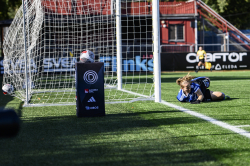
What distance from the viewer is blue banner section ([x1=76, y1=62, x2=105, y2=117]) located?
551cm

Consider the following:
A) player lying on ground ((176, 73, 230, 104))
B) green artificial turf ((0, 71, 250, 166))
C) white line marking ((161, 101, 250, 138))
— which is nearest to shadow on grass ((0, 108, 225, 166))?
green artificial turf ((0, 71, 250, 166))

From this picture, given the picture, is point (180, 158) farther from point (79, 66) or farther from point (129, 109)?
point (129, 109)

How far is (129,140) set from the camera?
388 cm

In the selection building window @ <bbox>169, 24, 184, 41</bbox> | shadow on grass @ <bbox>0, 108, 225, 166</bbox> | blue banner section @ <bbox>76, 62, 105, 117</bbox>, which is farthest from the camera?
building window @ <bbox>169, 24, 184, 41</bbox>

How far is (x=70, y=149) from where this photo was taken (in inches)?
139

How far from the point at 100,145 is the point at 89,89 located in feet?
6.63

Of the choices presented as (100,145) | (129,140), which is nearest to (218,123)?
(129,140)

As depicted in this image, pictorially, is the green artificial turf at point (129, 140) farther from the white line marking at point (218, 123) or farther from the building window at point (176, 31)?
the building window at point (176, 31)

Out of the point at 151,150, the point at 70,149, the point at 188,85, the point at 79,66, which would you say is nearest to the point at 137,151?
the point at 151,150

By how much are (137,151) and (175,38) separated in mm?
28257

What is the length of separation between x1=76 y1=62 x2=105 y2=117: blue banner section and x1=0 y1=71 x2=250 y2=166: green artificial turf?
217 mm

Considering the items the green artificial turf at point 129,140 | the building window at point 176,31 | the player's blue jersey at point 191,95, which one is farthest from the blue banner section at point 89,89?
the building window at point 176,31

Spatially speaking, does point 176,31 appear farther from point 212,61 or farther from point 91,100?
point 91,100

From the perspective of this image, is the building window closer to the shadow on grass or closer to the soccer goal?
the soccer goal
